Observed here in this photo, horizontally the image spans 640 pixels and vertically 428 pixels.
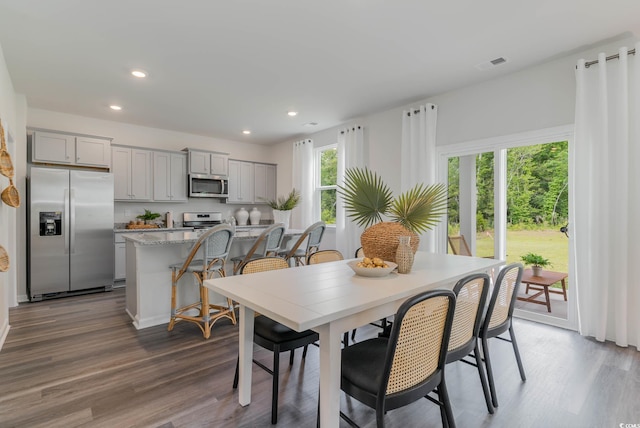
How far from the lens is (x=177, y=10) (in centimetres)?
236

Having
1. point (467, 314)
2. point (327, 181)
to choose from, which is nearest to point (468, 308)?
point (467, 314)

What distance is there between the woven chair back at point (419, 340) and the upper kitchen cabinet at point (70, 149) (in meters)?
5.23

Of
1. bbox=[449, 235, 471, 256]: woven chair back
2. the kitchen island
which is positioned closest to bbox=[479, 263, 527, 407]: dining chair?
bbox=[449, 235, 471, 256]: woven chair back

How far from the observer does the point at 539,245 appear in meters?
3.49

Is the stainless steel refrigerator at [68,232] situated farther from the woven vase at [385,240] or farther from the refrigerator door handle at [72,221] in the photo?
the woven vase at [385,240]

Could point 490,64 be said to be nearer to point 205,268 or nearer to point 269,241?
point 269,241

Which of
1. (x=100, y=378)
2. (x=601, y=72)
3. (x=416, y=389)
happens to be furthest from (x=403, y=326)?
(x=601, y=72)

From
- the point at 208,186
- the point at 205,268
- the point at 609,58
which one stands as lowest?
the point at 205,268

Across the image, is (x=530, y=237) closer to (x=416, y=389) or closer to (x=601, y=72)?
(x=601, y=72)

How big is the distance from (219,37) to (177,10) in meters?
0.42

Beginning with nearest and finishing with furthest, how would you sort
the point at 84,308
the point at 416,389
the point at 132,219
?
the point at 416,389
the point at 84,308
the point at 132,219

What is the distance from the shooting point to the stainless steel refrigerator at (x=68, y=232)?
419cm

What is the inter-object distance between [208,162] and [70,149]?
2064mm

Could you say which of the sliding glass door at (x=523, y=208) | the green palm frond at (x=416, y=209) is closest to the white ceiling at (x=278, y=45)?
the sliding glass door at (x=523, y=208)
